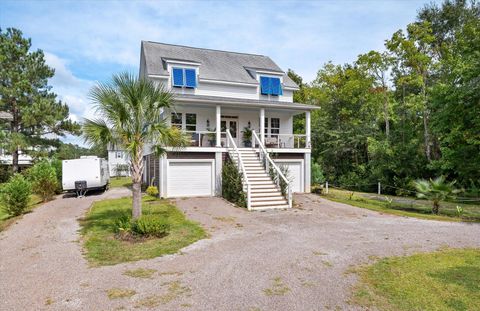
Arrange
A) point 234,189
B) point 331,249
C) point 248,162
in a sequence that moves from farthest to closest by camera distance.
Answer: point 248,162, point 234,189, point 331,249

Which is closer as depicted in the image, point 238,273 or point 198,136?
point 238,273

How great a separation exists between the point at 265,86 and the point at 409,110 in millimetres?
13408

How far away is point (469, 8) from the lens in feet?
106

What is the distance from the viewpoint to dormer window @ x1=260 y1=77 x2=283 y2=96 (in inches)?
930

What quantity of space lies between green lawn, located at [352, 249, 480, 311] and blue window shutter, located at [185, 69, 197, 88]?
668 inches

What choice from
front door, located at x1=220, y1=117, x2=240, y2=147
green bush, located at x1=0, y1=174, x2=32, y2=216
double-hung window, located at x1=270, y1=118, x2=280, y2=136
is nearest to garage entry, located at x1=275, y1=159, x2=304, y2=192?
double-hung window, located at x1=270, y1=118, x2=280, y2=136

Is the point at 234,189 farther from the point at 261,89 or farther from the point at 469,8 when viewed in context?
the point at 469,8

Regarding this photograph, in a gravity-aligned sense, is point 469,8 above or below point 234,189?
above

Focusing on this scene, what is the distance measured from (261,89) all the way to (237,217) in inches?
510

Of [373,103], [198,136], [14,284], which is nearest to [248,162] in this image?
[198,136]

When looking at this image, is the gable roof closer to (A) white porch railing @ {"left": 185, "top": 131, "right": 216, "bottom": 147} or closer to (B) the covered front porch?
(B) the covered front porch

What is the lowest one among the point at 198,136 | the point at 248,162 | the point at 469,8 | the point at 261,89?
the point at 248,162

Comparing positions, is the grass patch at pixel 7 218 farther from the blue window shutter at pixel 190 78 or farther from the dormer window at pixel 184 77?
the blue window shutter at pixel 190 78

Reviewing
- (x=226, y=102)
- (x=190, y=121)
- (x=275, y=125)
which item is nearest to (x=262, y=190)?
(x=226, y=102)
